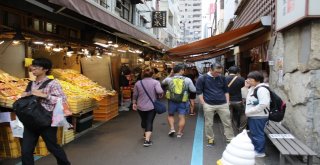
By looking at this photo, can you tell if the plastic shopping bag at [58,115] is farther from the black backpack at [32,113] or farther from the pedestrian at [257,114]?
the pedestrian at [257,114]

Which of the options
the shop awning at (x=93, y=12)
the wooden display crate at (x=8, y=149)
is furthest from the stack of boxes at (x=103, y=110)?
the wooden display crate at (x=8, y=149)

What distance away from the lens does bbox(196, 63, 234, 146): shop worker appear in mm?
7883

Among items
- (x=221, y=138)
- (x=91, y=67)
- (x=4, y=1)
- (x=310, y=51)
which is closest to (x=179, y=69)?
(x=221, y=138)

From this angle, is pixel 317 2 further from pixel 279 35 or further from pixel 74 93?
pixel 74 93

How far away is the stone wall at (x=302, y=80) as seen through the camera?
6238 millimetres

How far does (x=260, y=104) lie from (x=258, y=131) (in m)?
0.61

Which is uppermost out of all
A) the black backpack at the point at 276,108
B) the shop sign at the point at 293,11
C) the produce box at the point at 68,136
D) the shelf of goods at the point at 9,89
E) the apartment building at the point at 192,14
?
the apartment building at the point at 192,14

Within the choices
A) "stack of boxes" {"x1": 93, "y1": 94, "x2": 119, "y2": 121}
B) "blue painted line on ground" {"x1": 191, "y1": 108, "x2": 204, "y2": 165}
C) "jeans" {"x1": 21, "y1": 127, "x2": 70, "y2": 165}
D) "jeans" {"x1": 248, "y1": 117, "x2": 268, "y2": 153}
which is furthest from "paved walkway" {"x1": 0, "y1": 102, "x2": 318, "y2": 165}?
"jeans" {"x1": 21, "y1": 127, "x2": 70, "y2": 165}

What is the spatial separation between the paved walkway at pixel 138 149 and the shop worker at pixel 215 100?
1.29 ft

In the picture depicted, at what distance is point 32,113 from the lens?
Answer: 5012mm

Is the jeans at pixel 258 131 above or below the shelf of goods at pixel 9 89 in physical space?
below

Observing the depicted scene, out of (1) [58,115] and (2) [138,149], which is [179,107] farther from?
(1) [58,115]

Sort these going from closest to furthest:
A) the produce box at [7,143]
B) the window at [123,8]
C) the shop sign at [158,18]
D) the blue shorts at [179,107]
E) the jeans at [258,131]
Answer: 1. the jeans at [258,131]
2. the produce box at [7,143]
3. the blue shorts at [179,107]
4. the window at [123,8]
5. the shop sign at [158,18]

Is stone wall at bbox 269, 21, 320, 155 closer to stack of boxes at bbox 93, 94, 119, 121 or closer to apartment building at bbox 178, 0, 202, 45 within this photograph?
stack of boxes at bbox 93, 94, 119, 121
